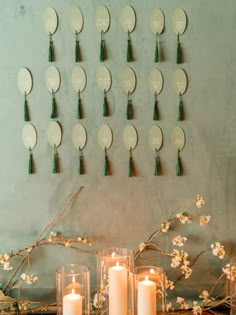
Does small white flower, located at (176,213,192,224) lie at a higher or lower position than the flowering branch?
higher

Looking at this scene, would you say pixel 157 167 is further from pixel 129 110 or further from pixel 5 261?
pixel 5 261

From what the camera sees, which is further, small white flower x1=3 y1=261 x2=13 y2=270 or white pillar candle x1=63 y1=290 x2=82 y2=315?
small white flower x1=3 y1=261 x2=13 y2=270

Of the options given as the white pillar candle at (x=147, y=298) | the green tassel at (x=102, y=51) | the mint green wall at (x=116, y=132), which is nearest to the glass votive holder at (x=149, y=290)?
the white pillar candle at (x=147, y=298)

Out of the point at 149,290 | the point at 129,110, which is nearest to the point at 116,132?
the point at 129,110

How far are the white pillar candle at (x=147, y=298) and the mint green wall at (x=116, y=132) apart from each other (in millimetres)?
460

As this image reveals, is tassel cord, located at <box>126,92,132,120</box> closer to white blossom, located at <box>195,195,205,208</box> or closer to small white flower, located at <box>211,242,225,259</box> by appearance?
white blossom, located at <box>195,195,205,208</box>

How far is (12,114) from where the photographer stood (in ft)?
6.09

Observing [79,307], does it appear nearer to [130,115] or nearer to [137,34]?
[130,115]

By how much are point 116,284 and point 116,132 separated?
0.64 meters

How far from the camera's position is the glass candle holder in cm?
151

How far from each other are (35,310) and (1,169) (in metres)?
0.60

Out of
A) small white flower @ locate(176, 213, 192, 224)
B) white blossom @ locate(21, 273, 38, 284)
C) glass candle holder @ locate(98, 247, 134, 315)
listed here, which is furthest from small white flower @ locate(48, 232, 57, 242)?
small white flower @ locate(176, 213, 192, 224)

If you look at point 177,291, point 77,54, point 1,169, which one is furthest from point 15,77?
point 177,291

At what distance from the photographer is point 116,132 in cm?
188
